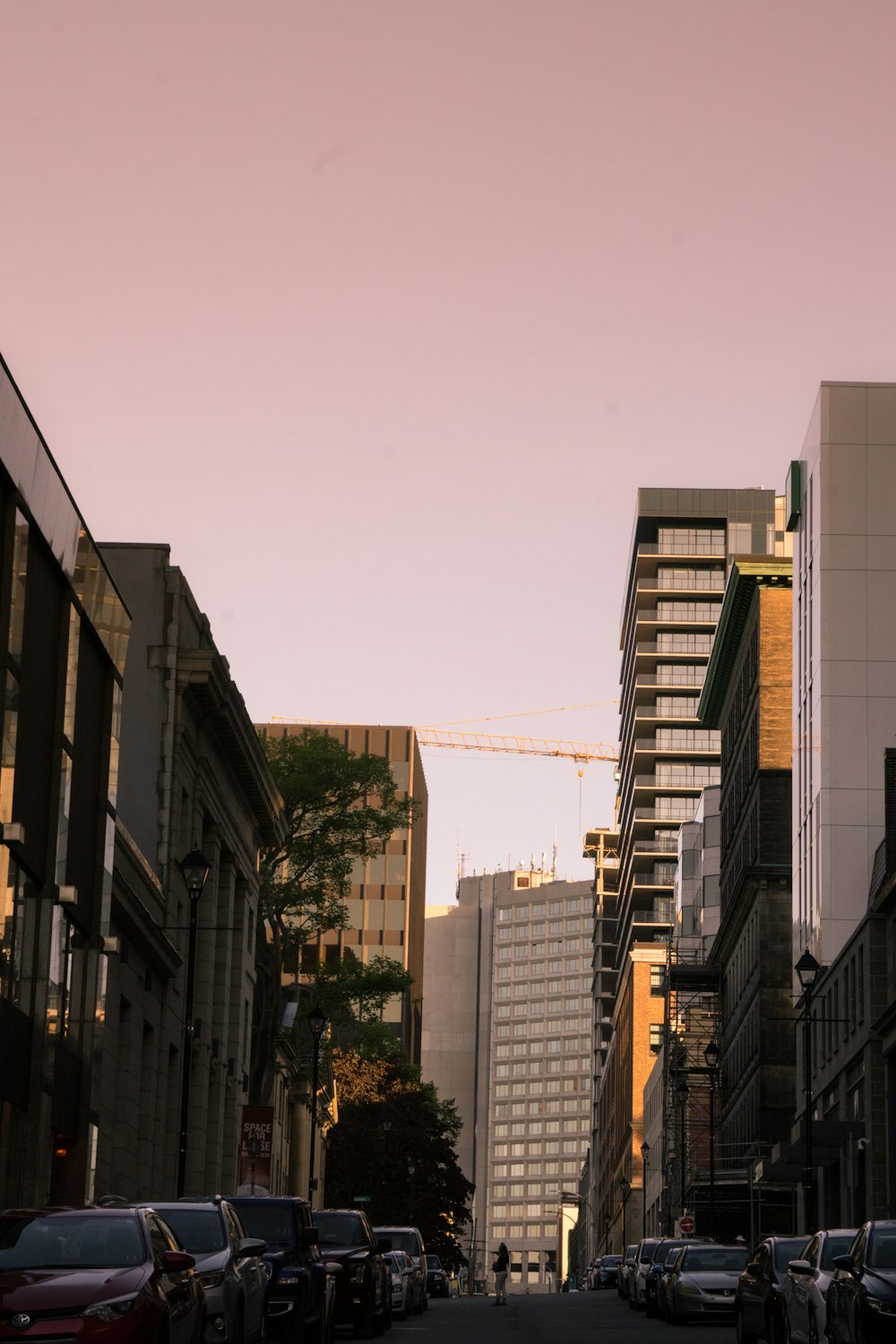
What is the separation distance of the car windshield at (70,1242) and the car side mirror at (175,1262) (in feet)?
0.57

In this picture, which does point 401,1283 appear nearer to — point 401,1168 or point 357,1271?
point 357,1271

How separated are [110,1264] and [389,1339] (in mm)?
16582

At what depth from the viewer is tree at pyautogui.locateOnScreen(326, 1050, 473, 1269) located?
100250 mm

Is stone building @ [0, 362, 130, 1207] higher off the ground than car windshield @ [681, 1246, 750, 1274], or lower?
higher

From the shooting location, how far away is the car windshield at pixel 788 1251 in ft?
92.1

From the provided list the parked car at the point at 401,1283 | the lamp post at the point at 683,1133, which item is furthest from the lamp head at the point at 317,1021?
the lamp post at the point at 683,1133

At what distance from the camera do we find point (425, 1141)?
331ft

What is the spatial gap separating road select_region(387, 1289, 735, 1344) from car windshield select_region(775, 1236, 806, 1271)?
136 inches

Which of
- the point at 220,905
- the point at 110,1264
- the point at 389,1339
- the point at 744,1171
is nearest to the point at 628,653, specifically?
the point at 744,1171

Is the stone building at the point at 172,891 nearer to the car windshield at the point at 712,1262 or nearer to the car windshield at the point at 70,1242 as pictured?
the car windshield at the point at 712,1262

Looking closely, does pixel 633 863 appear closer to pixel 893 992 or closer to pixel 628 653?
pixel 628 653

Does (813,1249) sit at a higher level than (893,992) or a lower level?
lower

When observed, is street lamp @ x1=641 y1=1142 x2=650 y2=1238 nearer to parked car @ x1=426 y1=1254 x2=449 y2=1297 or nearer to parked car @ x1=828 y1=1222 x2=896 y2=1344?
parked car @ x1=426 y1=1254 x2=449 y2=1297

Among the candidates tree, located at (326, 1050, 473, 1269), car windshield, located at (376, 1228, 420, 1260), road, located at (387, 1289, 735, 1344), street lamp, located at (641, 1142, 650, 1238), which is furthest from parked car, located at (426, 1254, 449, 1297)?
street lamp, located at (641, 1142, 650, 1238)
